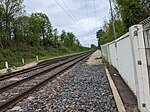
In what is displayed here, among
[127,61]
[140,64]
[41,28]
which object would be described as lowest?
[127,61]

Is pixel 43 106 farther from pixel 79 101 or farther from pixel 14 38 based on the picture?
pixel 14 38

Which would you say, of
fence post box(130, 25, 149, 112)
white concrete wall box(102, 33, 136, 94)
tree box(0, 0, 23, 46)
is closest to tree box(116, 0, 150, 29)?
white concrete wall box(102, 33, 136, 94)

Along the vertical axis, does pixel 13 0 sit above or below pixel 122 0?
above

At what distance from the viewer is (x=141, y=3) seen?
1591 centimetres

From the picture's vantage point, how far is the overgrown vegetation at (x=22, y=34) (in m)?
54.1

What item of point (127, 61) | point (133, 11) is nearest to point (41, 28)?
point (133, 11)

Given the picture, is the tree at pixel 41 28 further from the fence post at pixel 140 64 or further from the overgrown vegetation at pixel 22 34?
the fence post at pixel 140 64

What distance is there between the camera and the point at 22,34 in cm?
6812

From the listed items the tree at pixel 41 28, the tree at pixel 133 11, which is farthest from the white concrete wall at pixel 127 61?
the tree at pixel 41 28

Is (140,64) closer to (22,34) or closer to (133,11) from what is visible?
(133,11)

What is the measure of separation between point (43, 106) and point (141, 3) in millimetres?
10555

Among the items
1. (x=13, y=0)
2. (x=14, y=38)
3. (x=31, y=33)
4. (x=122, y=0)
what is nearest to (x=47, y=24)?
(x=31, y=33)

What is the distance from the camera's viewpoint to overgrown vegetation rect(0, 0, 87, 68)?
177 ft

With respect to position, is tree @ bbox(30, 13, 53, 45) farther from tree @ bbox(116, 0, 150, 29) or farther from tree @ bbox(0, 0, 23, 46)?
tree @ bbox(116, 0, 150, 29)
